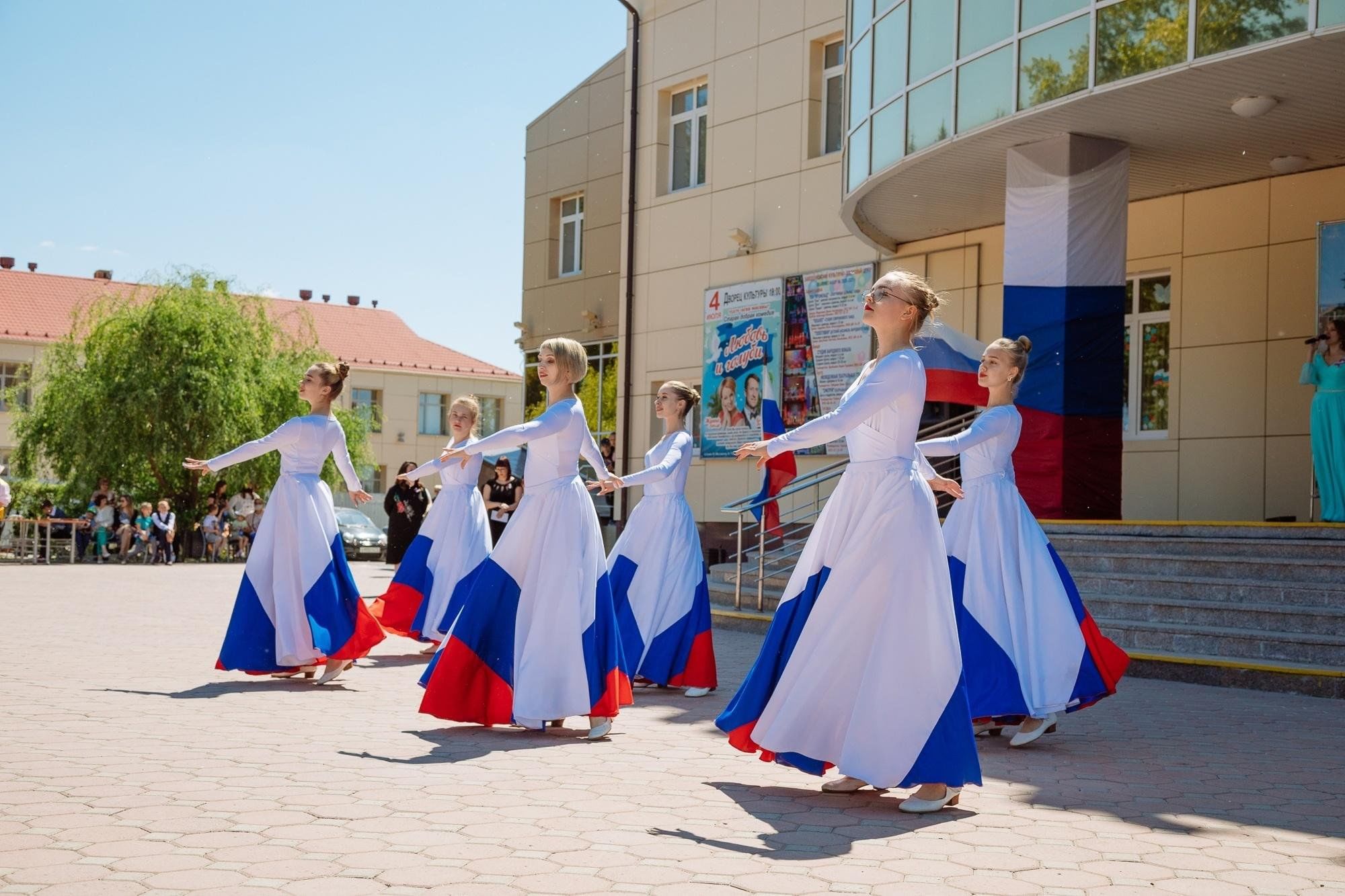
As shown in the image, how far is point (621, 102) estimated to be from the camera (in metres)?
28.1

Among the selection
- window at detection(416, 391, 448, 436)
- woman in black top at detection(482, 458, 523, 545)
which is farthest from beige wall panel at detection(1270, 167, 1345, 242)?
window at detection(416, 391, 448, 436)

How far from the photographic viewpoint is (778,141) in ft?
74.1

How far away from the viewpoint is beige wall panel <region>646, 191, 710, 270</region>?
951 inches

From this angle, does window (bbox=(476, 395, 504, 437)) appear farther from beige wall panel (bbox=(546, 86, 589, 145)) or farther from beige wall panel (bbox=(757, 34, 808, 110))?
beige wall panel (bbox=(757, 34, 808, 110))

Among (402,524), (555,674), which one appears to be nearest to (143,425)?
(402,524)

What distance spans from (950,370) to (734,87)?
31.8 feet

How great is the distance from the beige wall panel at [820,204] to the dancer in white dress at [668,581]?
1253 cm

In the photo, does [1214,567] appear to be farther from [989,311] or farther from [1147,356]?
[989,311]

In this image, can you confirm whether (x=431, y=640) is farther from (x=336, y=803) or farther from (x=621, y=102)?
(x=621, y=102)

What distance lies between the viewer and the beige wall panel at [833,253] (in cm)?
2100

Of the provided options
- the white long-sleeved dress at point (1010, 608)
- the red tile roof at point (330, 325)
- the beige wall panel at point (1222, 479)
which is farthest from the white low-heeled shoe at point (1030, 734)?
the red tile roof at point (330, 325)

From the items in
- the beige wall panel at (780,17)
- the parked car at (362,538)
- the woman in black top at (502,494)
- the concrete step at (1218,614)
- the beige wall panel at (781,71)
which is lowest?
the parked car at (362,538)

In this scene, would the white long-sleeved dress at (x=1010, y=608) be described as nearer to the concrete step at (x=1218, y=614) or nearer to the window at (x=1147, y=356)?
the concrete step at (x=1218, y=614)

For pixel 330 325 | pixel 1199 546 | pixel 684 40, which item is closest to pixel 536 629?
pixel 1199 546
